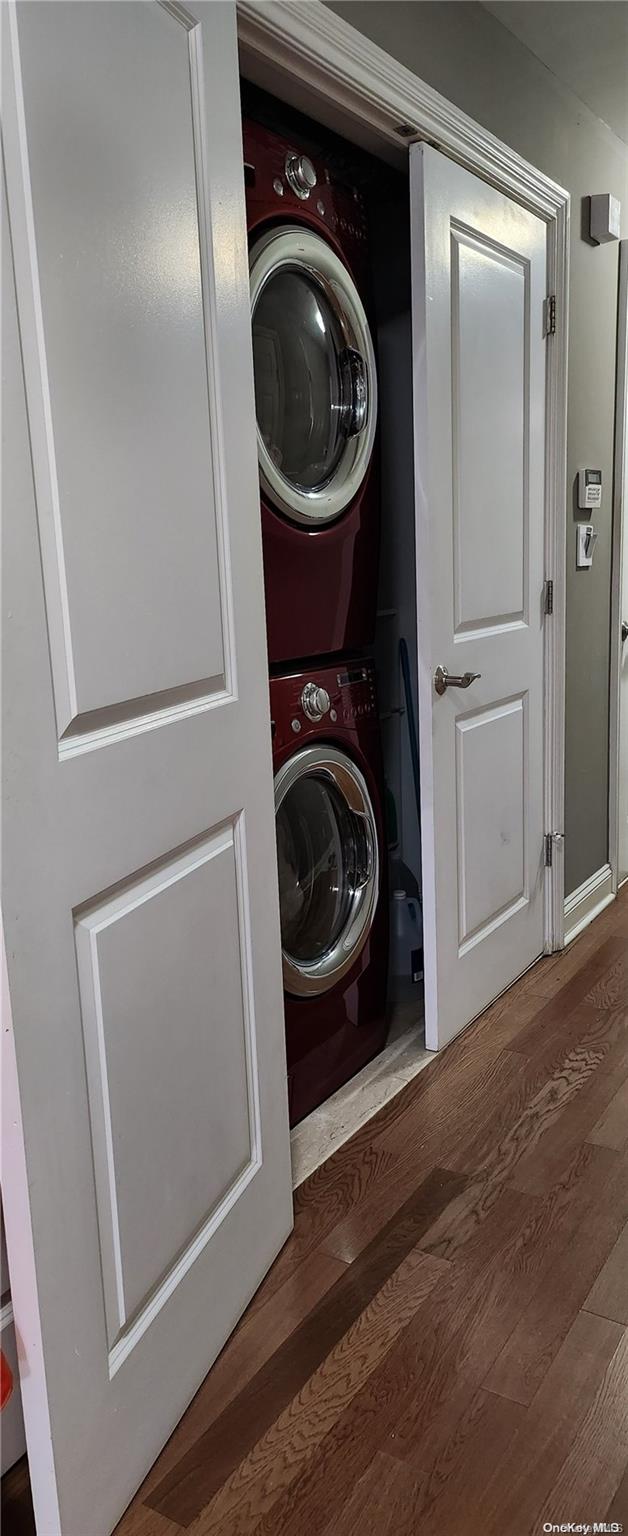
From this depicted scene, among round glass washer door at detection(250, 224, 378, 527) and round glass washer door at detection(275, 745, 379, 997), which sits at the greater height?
round glass washer door at detection(250, 224, 378, 527)

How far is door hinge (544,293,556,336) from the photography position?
2639 mm

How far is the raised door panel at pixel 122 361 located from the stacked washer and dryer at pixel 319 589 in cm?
45

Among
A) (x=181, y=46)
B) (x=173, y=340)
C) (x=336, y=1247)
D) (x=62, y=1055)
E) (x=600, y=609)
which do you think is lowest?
(x=336, y=1247)

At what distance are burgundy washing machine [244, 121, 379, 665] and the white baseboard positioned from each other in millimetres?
1313

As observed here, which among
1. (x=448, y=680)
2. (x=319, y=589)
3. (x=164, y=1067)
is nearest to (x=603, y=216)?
(x=448, y=680)

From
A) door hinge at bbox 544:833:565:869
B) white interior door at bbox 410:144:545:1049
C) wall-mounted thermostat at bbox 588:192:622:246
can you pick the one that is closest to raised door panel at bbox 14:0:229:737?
white interior door at bbox 410:144:545:1049

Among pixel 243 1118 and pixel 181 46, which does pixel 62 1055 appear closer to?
pixel 243 1118

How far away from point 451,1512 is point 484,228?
235cm

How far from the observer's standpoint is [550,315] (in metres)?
2.65

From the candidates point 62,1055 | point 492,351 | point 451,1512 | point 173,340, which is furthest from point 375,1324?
point 492,351

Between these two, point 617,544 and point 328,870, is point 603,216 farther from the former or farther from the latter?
point 328,870

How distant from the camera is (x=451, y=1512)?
1.27 metres

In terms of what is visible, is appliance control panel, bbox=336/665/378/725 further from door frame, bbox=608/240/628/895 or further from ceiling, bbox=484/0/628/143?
ceiling, bbox=484/0/628/143

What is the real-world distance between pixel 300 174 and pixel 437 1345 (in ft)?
6.33
